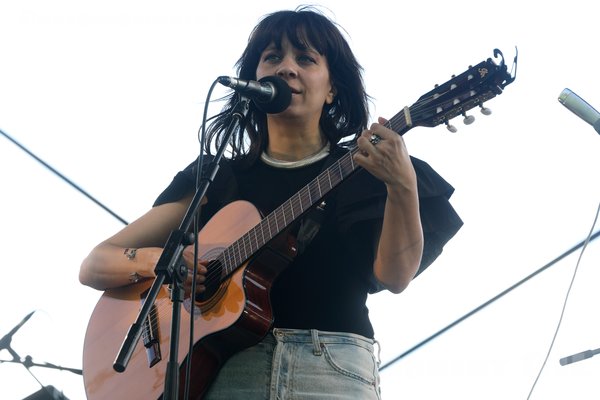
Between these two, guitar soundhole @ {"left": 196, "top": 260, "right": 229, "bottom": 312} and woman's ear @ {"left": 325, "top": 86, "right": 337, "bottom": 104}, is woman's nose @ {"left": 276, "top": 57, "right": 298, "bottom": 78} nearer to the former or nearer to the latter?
woman's ear @ {"left": 325, "top": 86, "right": 337, "bottom": 104}

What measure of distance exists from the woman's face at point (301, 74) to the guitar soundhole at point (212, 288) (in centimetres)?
41

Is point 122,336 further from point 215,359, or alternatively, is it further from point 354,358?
point 354,358

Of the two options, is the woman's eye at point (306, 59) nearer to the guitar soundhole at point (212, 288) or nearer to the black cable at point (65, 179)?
the guitar soundhole at point (212, 288)

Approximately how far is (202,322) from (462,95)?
0.71 meters

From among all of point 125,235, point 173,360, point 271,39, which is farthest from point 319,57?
point 173,360

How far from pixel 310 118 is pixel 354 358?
640 mm

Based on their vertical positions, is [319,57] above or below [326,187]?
above

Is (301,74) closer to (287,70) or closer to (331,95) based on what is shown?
(287,70)

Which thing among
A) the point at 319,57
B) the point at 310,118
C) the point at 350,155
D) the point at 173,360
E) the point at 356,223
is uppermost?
the point at 319,57

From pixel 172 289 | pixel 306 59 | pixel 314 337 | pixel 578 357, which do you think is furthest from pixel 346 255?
pixel 578 357

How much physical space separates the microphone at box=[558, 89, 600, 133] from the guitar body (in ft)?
2.35

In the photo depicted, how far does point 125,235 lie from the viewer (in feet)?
6.81

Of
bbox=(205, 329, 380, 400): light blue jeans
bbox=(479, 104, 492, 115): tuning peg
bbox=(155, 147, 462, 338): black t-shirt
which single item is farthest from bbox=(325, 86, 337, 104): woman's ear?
bbox=(205, 329, 380, 400): light blue jeans

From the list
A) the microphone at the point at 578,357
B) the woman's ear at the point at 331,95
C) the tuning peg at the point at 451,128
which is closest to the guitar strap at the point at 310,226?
the tuning peg at the point at 451,128
